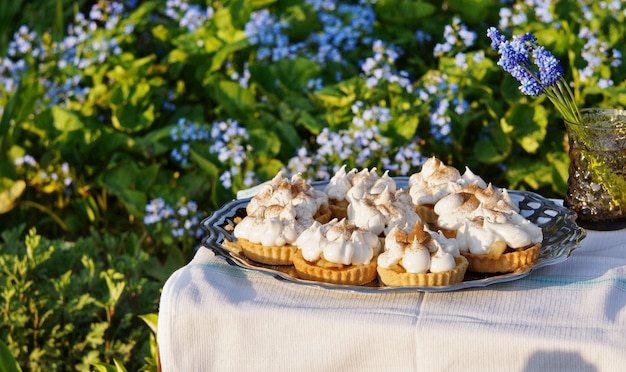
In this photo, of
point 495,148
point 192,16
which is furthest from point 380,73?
point 192,16

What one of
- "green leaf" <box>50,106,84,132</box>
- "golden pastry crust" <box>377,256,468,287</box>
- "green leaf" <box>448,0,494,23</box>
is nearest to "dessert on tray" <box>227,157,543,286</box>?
"golden pastry crust" <box>377,256,468,287</box>

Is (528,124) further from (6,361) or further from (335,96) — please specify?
(6,361)

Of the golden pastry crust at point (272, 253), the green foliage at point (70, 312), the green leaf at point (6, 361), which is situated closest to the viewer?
the golden pastry crust at point (272, 253)

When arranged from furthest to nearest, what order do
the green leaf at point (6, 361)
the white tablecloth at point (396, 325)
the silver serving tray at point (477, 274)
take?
1. the green leaf at point (6, 361)
2. the silver serving tray at point (477, 274)
3. the white tablecloth at point (396, 325)

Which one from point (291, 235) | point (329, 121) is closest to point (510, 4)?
point (329, 121)

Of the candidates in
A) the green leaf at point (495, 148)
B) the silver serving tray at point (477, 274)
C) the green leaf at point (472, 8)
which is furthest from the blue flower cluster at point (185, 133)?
the silver serving tray at point (477, 274)

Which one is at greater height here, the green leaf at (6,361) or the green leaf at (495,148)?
the green leaf at (6,361)

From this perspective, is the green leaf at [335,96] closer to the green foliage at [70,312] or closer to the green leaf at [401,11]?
the green leaf at [401,11]
